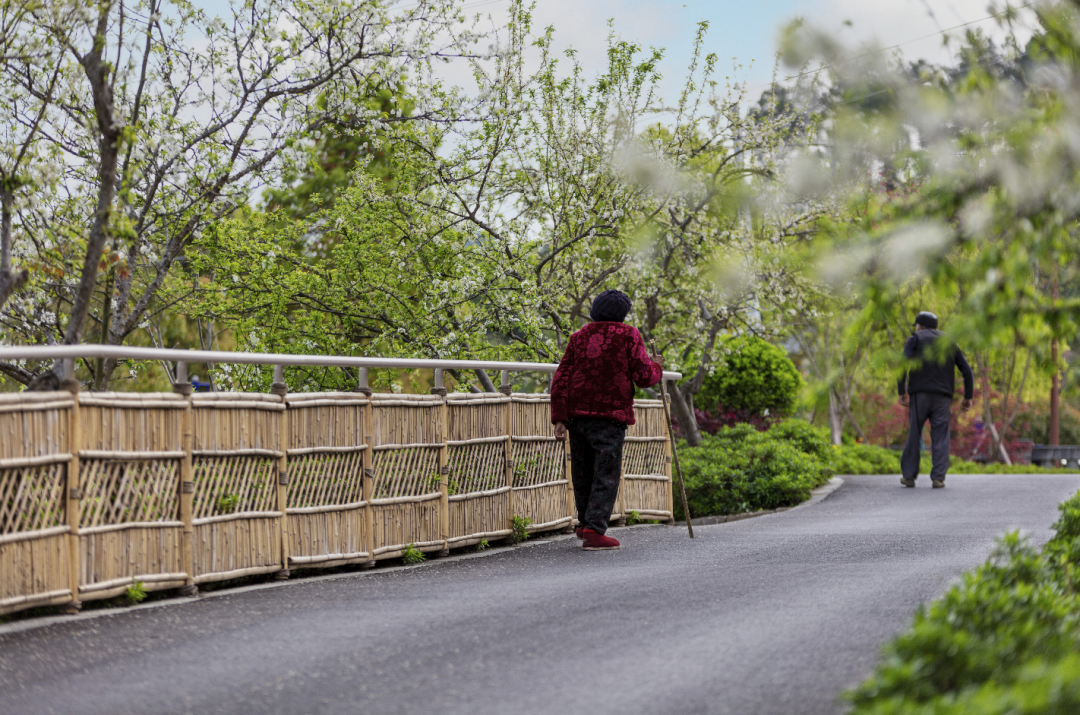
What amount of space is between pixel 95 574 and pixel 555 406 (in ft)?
11.6

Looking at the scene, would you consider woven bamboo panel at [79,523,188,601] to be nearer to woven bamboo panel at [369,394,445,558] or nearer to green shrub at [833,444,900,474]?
woven bamboo panel at [369,394,445,558]

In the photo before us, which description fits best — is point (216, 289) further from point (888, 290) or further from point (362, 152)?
point (888, 290)

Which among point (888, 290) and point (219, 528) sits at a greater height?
point (888, 290)

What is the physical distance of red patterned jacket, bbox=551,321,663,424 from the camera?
779 cm

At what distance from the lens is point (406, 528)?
23.3 feet

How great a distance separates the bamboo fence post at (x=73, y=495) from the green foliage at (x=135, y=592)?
0.30m

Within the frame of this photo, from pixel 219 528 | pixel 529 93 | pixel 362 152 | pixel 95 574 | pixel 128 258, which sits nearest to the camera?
pixel 95 574

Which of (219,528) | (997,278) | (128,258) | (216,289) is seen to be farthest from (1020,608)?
(216,289)

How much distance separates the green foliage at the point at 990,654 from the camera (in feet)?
9.02

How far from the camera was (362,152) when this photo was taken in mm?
13477

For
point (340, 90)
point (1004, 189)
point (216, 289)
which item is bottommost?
point (1004, 189)

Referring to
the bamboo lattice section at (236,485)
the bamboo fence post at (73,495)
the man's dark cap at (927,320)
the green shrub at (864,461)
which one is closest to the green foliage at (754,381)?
the green shrub at (864,461)

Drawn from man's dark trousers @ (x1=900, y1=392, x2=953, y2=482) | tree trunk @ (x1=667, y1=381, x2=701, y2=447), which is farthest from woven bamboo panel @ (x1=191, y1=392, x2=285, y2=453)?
tree trunk @ (x1=667, y1=381, x2=701, y2=447)

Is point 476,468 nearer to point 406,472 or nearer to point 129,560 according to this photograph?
point 406,472
